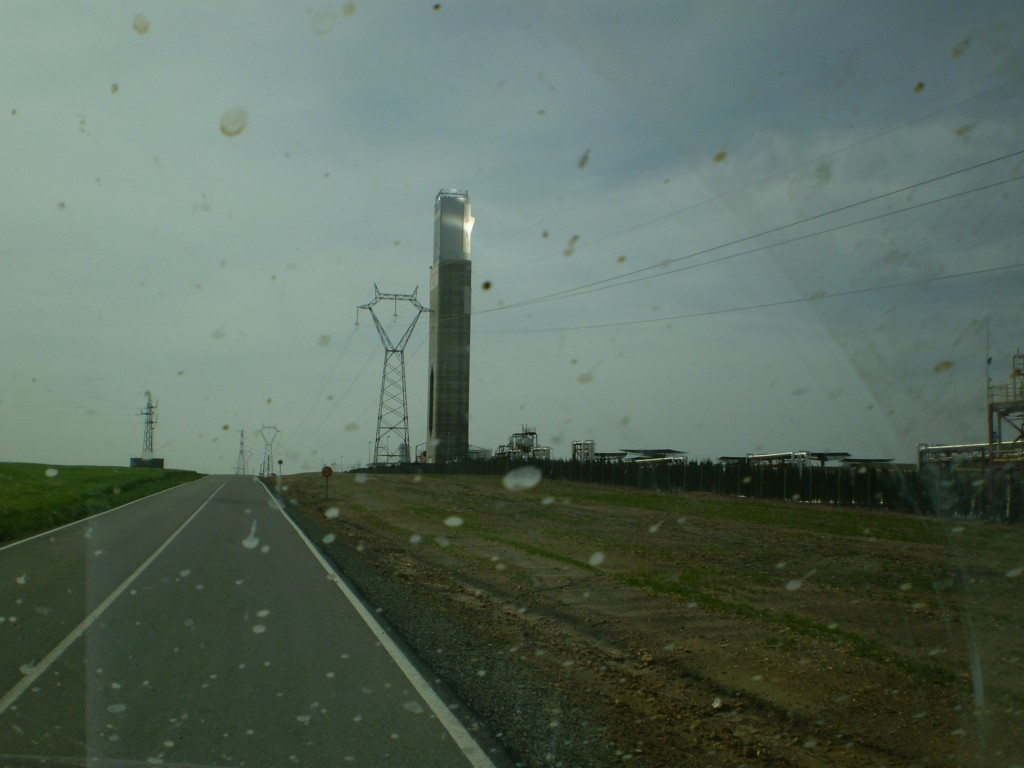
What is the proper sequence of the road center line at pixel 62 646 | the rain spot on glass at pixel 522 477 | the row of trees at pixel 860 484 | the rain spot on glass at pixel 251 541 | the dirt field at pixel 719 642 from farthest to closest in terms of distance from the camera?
the rain spot on glass at pixel 522 477
the row of trees at pixel 860 484
the rain spot on glass at pixel 251 541
the road center line at pixel 62 646
the dirt field at pixel 719 642

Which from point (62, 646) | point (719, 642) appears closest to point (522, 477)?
point (719, 642)

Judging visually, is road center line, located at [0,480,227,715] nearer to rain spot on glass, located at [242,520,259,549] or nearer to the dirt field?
the dirt field

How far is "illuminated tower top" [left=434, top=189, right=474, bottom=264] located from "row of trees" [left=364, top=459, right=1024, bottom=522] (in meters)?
19.4

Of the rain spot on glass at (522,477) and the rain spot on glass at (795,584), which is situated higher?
the rain spot on glass at (522,477)

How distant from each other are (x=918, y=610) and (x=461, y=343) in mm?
53775

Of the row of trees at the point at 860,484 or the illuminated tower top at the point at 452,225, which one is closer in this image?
the row of trees at the point at 860,484

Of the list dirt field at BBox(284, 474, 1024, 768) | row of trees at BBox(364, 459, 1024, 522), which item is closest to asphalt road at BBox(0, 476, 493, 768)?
dirt field at BBox(284, 474, 1024, 768)

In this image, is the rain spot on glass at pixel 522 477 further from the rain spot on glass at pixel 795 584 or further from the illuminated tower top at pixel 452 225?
the rain spot on glass at pixel 795 584

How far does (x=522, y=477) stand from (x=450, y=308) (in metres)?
13.5

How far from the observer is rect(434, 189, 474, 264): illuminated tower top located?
206 ft

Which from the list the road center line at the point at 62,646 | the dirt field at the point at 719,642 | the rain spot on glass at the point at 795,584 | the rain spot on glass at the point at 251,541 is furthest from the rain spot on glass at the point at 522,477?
the road center line at the point at 62,646

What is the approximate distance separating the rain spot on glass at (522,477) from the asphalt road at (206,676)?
4133cm

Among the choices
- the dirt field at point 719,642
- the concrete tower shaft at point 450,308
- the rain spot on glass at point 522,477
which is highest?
the concrete tower shaft at point 450,308

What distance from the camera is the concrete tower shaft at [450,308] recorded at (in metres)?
62.8
